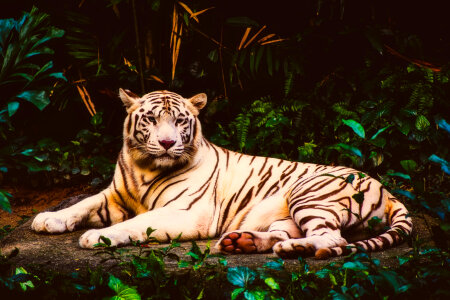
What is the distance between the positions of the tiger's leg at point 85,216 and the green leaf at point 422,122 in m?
2.65

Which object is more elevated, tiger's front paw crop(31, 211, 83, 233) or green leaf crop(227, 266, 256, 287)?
green leaf crop(227, 266, 256, 287)

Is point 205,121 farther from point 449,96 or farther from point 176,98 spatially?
point 449,96

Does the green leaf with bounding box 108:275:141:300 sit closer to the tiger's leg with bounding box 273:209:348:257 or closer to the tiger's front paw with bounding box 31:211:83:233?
the tiger's leg with bounding box 273:209:348:257

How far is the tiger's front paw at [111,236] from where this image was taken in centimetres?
311

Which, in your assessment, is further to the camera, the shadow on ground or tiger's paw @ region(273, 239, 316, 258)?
tiger's paw @ region(273, 239, 316, 258)

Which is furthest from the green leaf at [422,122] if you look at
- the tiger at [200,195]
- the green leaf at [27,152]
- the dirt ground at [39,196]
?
the green leaf at [27,152]

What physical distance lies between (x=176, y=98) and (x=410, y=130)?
2.26 metres

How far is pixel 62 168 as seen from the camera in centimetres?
604

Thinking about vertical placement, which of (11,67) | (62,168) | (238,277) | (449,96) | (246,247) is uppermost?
(11,67)

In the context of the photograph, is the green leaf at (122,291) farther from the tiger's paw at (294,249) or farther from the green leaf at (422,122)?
the green leaf at (422,122)

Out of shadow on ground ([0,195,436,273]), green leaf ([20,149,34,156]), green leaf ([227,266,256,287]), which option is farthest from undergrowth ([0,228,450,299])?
green leaf ([20,149,34,156])

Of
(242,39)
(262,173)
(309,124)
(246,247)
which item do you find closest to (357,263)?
(246,247)

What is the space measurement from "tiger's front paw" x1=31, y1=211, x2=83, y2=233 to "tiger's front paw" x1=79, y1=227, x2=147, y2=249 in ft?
1.61

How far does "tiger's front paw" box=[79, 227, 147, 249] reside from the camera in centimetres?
311
